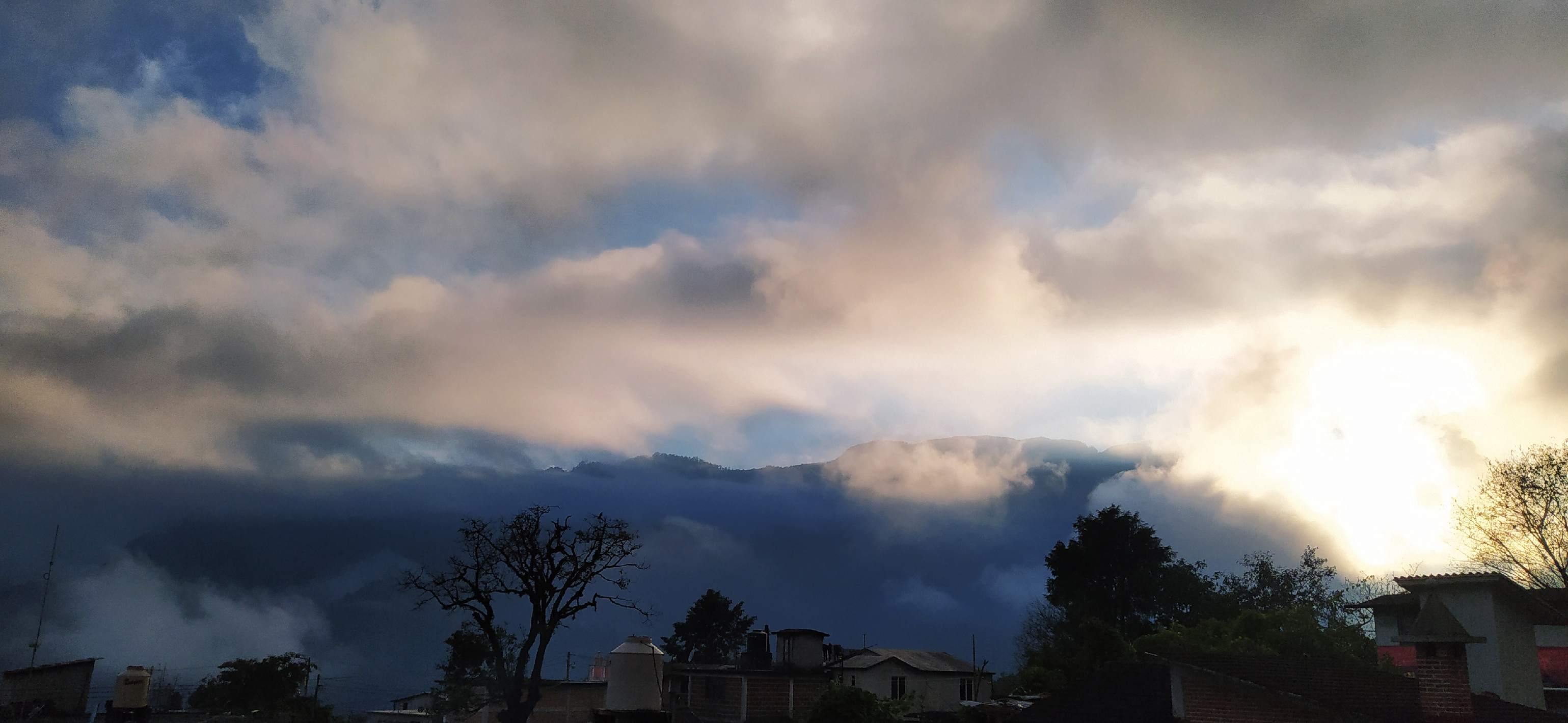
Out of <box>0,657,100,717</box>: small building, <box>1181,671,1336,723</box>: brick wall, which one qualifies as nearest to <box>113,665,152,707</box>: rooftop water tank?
<box>0,657,100,717</box>: small building

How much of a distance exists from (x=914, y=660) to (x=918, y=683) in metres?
2.70

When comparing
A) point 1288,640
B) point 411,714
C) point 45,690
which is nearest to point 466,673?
point 411,714

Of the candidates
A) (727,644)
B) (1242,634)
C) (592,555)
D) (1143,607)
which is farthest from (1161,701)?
(727,644)

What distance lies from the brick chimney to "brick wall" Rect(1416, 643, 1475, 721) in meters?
0.01

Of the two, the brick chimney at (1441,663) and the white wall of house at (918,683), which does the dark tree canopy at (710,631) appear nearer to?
the white wall of house at (918,683)

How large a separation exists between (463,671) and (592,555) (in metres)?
34.1

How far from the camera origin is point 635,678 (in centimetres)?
4844

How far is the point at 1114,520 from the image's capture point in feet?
314

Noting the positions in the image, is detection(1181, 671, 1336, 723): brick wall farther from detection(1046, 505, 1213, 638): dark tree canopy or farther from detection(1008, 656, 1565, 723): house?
detection(1046, 505, 1213, 638): dark tree canopy

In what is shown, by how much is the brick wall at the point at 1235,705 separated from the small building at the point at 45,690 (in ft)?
269

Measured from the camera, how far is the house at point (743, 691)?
62.4 meters

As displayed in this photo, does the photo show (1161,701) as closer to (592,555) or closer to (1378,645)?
(1378,645)

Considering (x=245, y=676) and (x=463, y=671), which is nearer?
(x=245, y=676)

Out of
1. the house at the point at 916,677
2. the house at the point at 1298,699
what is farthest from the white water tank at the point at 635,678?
the house at the point at 916,677
